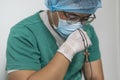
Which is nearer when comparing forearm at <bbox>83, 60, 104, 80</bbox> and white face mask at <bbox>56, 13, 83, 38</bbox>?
white face mask at <bbox>56, 13, 83, 38</bbox>

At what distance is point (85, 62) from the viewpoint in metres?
1.55

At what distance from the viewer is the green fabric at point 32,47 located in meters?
1.26

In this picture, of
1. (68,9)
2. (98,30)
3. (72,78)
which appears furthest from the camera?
(98,30)

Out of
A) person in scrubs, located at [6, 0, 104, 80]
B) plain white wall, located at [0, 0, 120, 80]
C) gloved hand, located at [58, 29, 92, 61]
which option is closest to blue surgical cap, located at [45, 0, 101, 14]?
person in scrubs, located at [6, 0, 104, 80]

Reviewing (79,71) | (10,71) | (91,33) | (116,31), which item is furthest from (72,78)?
(116,31)

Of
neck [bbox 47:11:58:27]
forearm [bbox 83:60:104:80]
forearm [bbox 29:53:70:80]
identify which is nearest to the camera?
forearm [bbox 29:53:70:80]

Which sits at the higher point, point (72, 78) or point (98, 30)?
point (98, 30)

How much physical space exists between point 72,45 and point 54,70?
0.16 m

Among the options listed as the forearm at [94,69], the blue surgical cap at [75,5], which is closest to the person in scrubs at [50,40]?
the blue surgical cap at [75,5]

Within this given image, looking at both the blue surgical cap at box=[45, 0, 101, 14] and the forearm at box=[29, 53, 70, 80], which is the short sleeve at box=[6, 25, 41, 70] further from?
the blue surgical cap at box=[45, 0, 101, 14]

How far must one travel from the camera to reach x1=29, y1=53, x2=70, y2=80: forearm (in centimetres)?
120

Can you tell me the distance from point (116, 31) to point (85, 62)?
63cm

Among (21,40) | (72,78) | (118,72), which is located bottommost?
(118,72)

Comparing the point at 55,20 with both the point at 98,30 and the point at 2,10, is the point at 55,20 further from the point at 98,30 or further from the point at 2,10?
the point at 98,30
